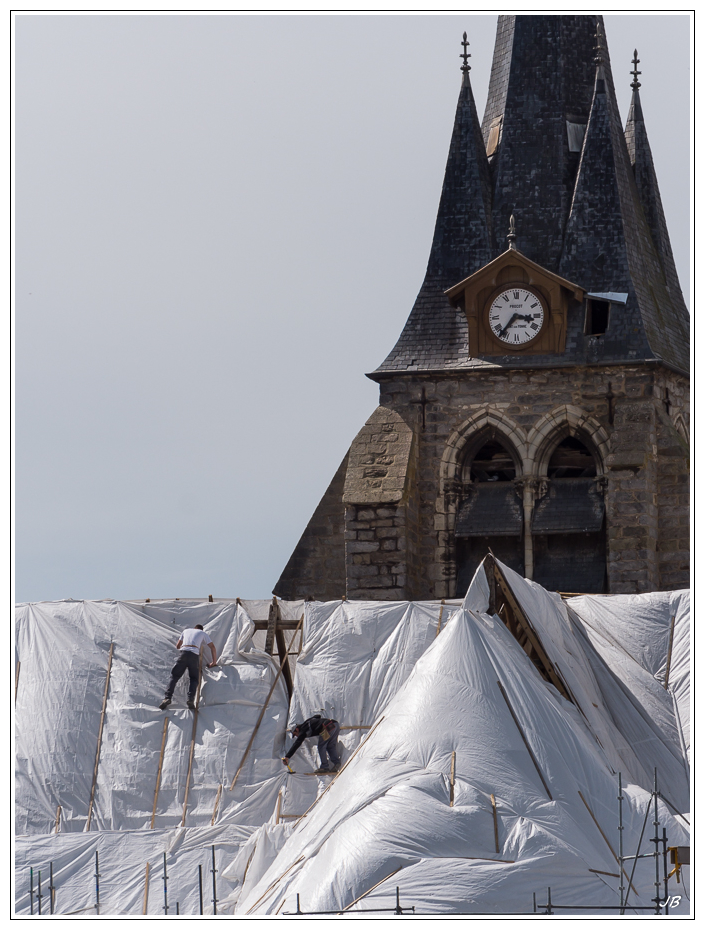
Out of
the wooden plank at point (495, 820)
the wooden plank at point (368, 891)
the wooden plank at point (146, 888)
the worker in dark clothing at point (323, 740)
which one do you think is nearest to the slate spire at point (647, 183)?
the worker in dark clothing at point (323, 740)

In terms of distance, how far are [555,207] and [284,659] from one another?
43.7 ft

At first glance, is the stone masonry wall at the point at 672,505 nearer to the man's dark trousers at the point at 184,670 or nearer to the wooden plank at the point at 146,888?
the man's dark trousers at the point at 184,670

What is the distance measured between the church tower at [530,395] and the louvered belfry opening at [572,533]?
36mm

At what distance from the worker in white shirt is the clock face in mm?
11173

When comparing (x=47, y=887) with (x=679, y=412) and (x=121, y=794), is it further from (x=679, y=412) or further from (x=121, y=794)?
(x=679, y=412)

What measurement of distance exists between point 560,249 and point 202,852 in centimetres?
1621

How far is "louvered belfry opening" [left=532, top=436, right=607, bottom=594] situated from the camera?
32438 millimetres

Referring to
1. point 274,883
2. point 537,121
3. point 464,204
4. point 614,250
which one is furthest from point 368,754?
point 537,121

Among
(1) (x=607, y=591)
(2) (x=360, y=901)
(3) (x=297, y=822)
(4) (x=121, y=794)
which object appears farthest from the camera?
(1) (x=607, y=591)

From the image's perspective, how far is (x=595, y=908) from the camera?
58.6ft

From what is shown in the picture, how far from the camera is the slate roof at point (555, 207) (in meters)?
33.7

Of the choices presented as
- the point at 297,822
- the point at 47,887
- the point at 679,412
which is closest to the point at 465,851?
the point at 297,822

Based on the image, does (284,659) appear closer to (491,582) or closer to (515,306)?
(491,582)

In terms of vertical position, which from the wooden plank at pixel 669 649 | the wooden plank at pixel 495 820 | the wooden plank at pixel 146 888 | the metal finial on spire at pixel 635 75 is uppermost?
the metal finial on spire at pixel 635 75
